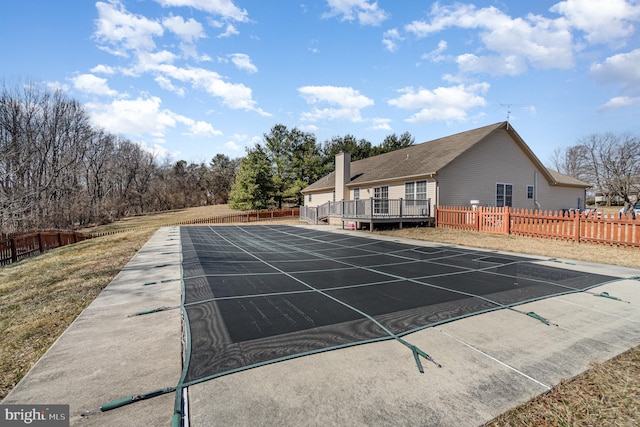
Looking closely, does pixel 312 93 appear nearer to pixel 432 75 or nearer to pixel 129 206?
pixel 432 75

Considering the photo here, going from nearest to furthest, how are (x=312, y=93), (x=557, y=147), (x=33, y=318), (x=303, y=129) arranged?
(x=33, y=318) < (x=312, y=93) < (x=303, y=129) < (x=557, y=147)

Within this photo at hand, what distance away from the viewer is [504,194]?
15.6 metres

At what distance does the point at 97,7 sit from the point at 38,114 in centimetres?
2232

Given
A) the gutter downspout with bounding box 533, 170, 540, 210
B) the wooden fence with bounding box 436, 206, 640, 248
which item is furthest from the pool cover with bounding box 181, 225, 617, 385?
the gutter downspout with bounding box 533, 170, 540, 210

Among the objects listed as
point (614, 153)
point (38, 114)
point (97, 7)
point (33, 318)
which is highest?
point (38, 114)

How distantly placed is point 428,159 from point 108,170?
39800 mm

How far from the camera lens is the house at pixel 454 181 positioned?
45.2 feet

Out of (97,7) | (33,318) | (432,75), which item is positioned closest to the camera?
(33,318)

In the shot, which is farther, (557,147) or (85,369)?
(557,147)

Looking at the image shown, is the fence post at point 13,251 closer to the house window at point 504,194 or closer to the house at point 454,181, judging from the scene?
the house at point 454,181

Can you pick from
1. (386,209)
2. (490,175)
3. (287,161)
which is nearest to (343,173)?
(386,209)

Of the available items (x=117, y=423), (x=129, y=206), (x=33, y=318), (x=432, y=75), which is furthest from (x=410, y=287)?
(x=129, y=206)

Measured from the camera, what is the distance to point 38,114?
77.7ft

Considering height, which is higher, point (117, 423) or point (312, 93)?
point (312, 93)
